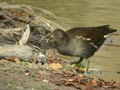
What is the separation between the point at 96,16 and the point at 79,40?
635cm

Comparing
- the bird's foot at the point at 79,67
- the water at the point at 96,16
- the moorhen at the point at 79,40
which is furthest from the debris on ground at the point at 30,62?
the water at the point at 96,16

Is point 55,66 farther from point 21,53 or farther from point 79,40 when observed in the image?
point 79,40

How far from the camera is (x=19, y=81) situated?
6.42 m

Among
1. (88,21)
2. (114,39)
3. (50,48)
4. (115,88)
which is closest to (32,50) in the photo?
(115,88)

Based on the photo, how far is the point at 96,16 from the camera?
14922 mm

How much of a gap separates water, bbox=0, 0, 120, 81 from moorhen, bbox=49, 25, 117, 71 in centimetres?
45

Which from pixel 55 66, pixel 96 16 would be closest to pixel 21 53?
pixel 55 66

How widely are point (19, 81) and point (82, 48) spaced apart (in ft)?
7.98

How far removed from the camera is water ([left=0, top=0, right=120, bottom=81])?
9578 millimetres

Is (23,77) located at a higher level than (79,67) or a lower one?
higher

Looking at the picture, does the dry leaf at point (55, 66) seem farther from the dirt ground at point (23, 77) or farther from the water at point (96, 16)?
the water at point (96, 16)

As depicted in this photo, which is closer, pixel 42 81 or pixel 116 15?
pixel 42 81

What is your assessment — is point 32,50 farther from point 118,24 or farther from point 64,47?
point 118,24

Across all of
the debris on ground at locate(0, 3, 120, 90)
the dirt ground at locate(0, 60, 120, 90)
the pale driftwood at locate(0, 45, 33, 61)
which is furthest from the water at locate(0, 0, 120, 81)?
the dirt ground at locate(0, 60, 120, 90)
